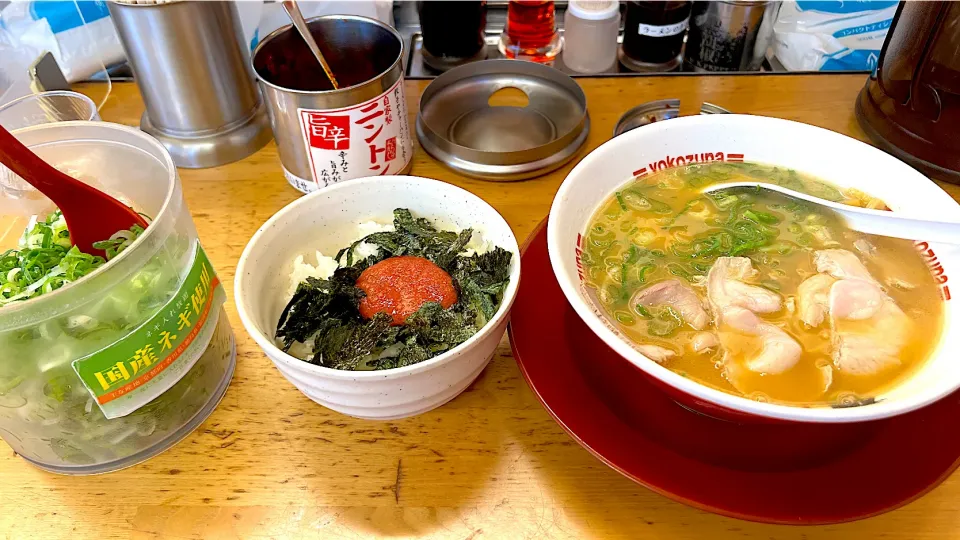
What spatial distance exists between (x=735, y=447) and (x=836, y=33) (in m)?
1.44

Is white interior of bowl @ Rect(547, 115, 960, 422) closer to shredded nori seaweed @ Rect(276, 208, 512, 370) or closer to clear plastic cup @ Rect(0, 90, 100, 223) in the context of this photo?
shredded nori seaweed @ Rect(276, 208, 512, 370)

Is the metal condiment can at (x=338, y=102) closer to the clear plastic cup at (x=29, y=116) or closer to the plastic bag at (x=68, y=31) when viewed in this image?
the clear plastic cup at (x=29, y=116)

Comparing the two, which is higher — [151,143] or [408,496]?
[151,143]

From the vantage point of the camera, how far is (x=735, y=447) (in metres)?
0.90

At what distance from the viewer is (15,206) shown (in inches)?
47.6

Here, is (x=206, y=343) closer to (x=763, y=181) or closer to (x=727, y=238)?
(x=727, y=238)

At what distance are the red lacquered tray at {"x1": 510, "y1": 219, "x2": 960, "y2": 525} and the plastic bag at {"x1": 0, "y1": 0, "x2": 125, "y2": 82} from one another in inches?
57.3

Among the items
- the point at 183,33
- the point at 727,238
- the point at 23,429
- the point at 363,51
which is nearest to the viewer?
the point at 23,429

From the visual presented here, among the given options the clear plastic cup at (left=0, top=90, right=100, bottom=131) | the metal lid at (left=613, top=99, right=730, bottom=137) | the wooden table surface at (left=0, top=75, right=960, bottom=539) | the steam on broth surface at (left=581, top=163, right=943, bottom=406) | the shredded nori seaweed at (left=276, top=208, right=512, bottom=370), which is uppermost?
the clear plastic cup at (left=0, top=90, right=100, bottom=131)

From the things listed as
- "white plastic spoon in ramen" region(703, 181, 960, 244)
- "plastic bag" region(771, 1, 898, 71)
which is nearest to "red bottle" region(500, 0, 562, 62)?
"plastic bag" region(771, 1, 898, 71)

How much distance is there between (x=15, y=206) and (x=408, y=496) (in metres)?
0.90

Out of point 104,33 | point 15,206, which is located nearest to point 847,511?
point 15,206

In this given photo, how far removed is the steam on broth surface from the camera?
866 mm

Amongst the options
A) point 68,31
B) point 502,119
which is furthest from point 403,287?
point 68,31
